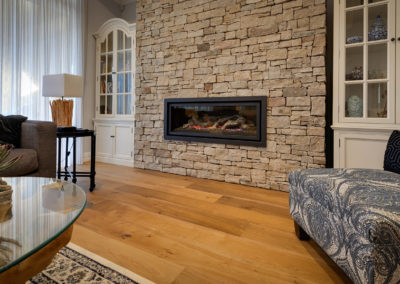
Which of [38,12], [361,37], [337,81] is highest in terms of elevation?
[38,12]

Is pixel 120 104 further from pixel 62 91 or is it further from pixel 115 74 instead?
pixel 62 91

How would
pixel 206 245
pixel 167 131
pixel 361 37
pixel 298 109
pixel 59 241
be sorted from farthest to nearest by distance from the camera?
pixel 167 131, pixel 298 109, pixel 361 37, pixel 206 245, pixel 59 241

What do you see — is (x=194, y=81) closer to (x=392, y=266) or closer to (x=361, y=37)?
(x=361, y=37)

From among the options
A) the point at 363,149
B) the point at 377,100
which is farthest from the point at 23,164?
the point at 377,100

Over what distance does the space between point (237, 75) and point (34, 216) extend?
237 cm

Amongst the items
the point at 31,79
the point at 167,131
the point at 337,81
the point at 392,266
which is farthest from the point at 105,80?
the point at 392,266

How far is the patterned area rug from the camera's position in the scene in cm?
110

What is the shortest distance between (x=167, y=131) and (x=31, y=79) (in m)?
1.82

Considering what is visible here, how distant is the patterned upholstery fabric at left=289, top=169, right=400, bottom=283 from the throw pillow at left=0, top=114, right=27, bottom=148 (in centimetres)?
232

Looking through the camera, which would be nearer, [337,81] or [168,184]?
[337,81]

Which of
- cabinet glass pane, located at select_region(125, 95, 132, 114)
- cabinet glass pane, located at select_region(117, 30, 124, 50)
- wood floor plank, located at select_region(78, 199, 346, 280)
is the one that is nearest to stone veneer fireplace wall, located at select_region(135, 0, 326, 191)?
cabinet glass pane, located at select_region(125, 95, 132, 114)

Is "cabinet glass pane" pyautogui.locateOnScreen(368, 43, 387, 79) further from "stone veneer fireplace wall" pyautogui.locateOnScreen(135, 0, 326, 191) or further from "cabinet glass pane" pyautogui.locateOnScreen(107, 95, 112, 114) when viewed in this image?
"cabinet glass pane" pyautogui.locateOnScreen(107, 95, 112, 114)

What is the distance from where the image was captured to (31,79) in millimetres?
3133

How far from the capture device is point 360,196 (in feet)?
3.32
